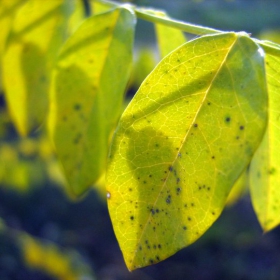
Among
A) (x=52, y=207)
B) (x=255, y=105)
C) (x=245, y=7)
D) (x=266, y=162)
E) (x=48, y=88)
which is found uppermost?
(x=255, y=105)

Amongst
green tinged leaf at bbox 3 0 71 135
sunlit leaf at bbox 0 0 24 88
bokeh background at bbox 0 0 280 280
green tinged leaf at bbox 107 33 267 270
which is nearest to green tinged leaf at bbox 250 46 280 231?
green tinged leaf at bbox 107 33 267 270

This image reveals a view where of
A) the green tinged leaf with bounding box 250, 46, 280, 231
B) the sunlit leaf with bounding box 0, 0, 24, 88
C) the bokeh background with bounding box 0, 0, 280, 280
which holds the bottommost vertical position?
the bokeh background with bounding box 0, 0, 280, 280

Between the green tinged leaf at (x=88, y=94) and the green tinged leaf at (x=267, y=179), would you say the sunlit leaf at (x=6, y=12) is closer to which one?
the green tinged leaf at (x=88, y=94)

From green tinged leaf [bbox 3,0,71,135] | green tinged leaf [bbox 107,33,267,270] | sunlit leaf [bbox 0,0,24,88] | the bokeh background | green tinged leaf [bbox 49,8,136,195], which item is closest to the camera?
green tinged leaf [bbox 107,33,267,270]

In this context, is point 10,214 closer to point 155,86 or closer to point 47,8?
point 47,8

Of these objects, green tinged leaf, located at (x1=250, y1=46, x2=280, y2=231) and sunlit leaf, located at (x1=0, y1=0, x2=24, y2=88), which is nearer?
green tinged leaf, located at (x1=250, y1=46, x2=280, y2=231)

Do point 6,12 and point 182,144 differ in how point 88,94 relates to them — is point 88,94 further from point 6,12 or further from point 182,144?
point 6,12

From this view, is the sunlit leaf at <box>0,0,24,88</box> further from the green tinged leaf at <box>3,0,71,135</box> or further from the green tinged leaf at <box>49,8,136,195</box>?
the green tinged leaf at <box>49,8,136,195</box>

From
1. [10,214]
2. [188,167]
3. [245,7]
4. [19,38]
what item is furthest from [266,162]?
[10,214]
